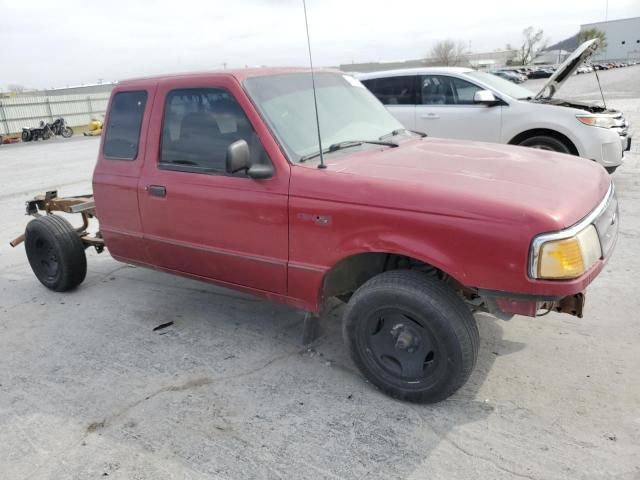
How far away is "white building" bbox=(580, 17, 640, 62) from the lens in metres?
95.9

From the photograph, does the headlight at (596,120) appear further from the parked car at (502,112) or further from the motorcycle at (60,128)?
the motorcycle at (60,128)

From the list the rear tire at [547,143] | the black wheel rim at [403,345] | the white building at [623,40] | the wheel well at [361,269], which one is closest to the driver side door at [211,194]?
the wheel well at [361,269]

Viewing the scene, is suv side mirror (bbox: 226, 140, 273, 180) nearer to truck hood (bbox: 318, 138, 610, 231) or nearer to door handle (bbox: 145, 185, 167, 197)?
truck hood (bbox: 318, 138, 610, 231)

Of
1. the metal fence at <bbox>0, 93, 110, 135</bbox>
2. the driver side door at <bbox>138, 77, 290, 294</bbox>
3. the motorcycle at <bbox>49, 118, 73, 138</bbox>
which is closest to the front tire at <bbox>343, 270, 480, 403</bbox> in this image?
the driver side door at <bbox>138, 77, 290, 294</bbox>

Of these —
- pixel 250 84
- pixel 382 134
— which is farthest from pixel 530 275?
pixel 250 84

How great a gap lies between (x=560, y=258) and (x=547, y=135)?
232 inches

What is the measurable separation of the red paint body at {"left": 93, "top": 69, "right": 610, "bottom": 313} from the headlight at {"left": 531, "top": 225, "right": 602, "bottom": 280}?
1.7 inches

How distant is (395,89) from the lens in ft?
29.3

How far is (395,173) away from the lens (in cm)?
302

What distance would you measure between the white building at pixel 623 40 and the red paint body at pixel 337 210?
108552mm

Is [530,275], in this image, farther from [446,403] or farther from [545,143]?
[545,143]

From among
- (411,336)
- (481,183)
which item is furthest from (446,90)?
(411,336)

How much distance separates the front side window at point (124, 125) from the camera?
4039 millimetres

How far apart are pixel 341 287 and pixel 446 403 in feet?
3.04
